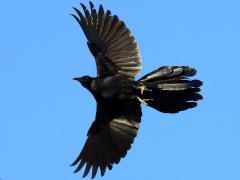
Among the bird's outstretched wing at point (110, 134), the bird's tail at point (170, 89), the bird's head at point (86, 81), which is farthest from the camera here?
the bird's outstretched wing at point (110, 134)

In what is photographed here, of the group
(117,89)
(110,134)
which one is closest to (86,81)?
(117,89)

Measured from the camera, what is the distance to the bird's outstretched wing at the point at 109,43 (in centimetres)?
1575

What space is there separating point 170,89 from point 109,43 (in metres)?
2.26

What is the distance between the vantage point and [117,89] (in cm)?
1515

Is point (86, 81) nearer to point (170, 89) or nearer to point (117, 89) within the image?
point (117, 89)

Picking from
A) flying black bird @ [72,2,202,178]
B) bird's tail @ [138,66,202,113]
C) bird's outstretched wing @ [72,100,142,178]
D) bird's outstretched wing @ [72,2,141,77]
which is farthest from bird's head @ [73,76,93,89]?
bird's tail @ [138,66,202,113]

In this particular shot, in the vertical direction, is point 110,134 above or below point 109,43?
below

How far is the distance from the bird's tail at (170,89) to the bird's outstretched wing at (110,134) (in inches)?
21.7

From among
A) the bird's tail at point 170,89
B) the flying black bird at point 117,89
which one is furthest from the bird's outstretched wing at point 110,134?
the bird's tail at point 170,89

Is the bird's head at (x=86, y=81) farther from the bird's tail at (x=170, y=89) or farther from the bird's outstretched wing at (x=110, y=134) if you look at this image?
the bird's tail at (x=170, y=89)

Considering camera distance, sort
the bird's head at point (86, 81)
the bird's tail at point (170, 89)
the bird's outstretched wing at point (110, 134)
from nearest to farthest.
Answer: the bird's tail at point (170, 89)
the bird's head at point (86, 81)
the bird's outstretched wing at point (110, 134)

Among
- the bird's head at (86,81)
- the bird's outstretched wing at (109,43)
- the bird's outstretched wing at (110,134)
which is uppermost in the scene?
the bird's outstretched wing at (109,43)

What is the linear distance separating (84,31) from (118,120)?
2587mm

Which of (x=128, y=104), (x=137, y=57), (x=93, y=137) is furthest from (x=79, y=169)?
(x=137, y=57)
